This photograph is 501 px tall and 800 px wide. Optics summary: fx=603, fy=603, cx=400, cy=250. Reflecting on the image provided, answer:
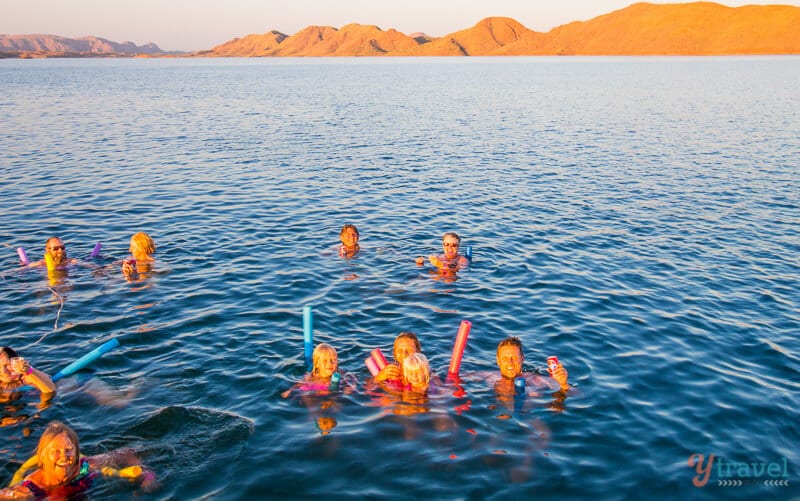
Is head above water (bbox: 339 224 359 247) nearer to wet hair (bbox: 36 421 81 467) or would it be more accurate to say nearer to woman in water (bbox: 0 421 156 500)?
woman in water (bbox: 0 421 156 500)

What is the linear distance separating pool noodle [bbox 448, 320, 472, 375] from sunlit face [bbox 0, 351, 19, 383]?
798cm

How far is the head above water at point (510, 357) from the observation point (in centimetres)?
1126

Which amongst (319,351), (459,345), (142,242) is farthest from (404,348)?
(142,242)

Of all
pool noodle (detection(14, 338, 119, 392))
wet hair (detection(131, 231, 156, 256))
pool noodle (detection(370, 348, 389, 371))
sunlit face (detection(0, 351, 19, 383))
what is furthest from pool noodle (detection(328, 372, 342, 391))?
wet hair (detection(131, 231, 156, 256))

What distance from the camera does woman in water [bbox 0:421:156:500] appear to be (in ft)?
26.4

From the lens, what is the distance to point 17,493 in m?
8.02

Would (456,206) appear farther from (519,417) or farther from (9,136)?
(9,136)

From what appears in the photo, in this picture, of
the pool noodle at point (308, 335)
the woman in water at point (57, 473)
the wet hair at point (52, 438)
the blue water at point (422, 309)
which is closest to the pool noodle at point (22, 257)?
the blue water at point (422, 309)

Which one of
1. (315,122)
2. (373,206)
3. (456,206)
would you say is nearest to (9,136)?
(315,122)

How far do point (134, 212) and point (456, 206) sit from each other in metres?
13.5

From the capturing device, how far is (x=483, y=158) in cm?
3766

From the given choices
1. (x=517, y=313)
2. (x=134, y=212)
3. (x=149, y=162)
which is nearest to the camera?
(x=517, y=313)

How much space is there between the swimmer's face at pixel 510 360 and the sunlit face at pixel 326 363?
313cm

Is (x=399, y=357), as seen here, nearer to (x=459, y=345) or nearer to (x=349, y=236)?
(x=459, y=345)
